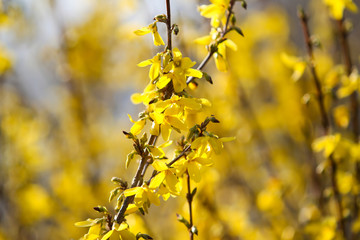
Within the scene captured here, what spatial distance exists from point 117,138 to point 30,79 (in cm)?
705

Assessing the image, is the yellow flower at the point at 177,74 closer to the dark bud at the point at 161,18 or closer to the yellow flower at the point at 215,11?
the dark bud at the point at 161,18

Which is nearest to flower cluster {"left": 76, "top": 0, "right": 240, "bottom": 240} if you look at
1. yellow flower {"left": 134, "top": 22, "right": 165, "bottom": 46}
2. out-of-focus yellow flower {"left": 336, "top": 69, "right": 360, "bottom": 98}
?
yellow flower {"left": 134, "top": 22, "right": 165, "bottom": 46}

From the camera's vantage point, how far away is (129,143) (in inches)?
202

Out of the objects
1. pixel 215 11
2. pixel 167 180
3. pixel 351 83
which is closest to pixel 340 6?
pixel 351 83

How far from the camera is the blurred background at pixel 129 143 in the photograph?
2771 millimetres

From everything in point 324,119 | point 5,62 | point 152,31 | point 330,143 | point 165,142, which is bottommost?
point 330,143

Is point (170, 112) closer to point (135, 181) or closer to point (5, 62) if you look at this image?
point (135, 181)

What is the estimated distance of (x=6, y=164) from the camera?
3.70m

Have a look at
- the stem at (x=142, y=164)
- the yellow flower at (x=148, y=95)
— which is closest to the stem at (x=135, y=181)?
the stem at (x=142, y=164)

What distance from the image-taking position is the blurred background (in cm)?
277

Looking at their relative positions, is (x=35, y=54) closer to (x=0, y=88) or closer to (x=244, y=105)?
(x=0, y=88)

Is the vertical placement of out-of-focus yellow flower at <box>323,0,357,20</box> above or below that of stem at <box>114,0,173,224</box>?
above

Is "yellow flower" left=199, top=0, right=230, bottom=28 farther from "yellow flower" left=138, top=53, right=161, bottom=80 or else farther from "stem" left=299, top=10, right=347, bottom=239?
"stem" left=299, top=10, right=347, bottom=239

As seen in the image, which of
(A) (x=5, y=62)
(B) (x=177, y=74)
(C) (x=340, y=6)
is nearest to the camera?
(B) (x=177, y=74)
